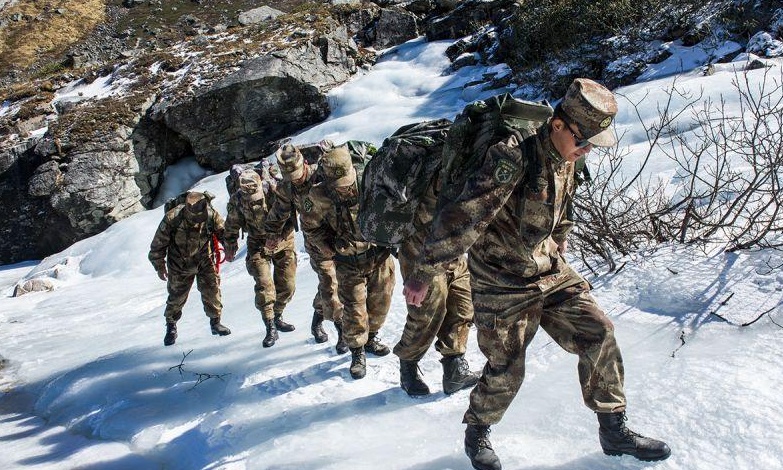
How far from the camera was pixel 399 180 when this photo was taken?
295 centimetres

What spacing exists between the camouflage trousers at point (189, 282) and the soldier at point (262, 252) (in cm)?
52

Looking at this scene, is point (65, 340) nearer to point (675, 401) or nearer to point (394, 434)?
point (394, 434)

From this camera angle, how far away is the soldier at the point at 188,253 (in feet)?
17.8

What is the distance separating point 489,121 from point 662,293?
2.17 m

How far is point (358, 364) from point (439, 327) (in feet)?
3.06

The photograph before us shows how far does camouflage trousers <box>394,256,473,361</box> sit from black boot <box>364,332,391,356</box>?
866mm

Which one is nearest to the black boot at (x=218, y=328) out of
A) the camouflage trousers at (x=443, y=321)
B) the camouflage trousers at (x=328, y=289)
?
the camouflage trousers at (x=328, y=289)

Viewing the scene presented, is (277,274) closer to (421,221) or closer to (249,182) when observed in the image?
(249,182)

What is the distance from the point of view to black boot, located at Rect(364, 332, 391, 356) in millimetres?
4270

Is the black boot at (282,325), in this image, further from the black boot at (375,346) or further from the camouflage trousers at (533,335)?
the camouflage trousers at (533,335)

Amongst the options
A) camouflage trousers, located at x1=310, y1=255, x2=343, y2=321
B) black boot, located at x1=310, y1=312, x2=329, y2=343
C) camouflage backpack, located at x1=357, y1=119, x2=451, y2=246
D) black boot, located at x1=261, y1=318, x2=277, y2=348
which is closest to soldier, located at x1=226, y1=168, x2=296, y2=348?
black boot, located at x1=261, y1=318, x2=277, y2=348

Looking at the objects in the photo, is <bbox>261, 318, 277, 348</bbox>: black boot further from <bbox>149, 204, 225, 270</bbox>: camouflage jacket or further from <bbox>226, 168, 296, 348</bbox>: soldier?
<bbox>149, 204, 225, 270</bbox>: camouflage jacket

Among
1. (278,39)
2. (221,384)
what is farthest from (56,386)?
(278,39)

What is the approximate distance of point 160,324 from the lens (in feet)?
23.0
